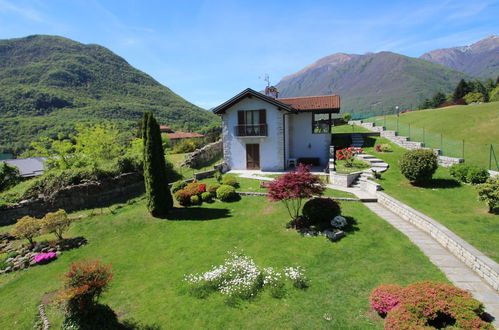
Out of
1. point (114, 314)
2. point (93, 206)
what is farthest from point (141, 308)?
point (93, 206)

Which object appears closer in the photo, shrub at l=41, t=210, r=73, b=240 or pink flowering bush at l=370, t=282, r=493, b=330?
pink flowering bush at l=370, t=282, r=493, b=330

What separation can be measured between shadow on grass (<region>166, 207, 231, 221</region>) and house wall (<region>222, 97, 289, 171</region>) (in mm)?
9026

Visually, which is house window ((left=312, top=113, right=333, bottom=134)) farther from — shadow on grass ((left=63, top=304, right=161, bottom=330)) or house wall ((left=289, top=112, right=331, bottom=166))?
shadow on grass ((left=63, top=304, right=161, bottom=330))

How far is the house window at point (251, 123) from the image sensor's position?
74.0ft

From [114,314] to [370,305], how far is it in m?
7.08

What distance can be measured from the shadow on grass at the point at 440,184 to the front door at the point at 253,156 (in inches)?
502

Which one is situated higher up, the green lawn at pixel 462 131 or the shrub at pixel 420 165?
the green lawn at pixel 462 131

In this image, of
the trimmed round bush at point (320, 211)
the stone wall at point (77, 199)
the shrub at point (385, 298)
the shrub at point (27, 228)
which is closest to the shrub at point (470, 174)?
the trimmed round bush at point (320, 211)

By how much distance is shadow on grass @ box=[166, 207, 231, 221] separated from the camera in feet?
47.5

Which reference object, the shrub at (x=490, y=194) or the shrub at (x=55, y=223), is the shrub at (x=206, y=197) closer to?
the shrub at (x=55, y=223)

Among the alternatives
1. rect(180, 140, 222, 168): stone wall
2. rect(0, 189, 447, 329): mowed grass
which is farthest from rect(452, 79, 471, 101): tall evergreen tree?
rect(0, 189, 447, 329): mowed grass

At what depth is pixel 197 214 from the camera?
49.7 ft

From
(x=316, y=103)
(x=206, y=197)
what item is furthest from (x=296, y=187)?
(x=316, y=103)

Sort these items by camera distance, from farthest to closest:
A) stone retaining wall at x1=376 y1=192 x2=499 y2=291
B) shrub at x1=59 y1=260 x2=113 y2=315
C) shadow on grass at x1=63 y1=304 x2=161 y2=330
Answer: stone retaining wall at x1=376 y1=192 x2=499 y2=291
shadow on grass at x1=63 y1=304 x2=161 y2=330
shrub at x1=59 y1=260 x2=113 y2=315
